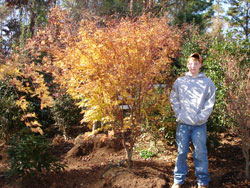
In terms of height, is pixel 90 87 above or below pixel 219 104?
above

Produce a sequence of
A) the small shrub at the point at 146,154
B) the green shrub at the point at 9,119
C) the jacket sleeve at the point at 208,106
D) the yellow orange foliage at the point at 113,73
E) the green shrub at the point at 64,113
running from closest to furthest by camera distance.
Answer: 1. the jacket sleeve at the point at 208,106
2. the yellow orange foliage at the point at 113,73
3. the small shrub at the point at 146,154
4. the green shrub at the point at 9,119
5. the green shrub at the point at 64,113

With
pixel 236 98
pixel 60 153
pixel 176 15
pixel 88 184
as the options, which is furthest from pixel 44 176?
pixel 176 15

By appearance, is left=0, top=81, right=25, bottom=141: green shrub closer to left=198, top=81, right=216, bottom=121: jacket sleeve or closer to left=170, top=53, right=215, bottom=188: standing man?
left=170, top=53, right=215, bottom=188: standing man

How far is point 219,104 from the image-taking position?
3.88 metres

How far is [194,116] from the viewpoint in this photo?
2.66 meters

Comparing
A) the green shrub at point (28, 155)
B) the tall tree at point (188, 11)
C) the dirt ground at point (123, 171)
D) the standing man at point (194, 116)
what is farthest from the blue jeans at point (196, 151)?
the tall tree at point (188, 11)

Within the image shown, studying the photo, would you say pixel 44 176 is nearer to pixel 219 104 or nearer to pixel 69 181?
pixel 69 181

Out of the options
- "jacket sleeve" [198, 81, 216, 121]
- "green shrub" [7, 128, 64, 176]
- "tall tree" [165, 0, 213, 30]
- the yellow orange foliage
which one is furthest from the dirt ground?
"tall tree" [165, 0, 213, 30]

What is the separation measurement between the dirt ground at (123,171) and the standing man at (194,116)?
33 cm

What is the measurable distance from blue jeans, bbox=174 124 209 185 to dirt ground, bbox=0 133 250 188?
0.27 metres

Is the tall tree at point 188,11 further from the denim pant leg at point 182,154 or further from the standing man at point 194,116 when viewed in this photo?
the denim pant leg at point 182,154

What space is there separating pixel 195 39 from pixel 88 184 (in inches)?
269

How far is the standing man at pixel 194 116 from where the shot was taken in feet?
8.72

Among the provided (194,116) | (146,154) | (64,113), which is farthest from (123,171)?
(64,113)
